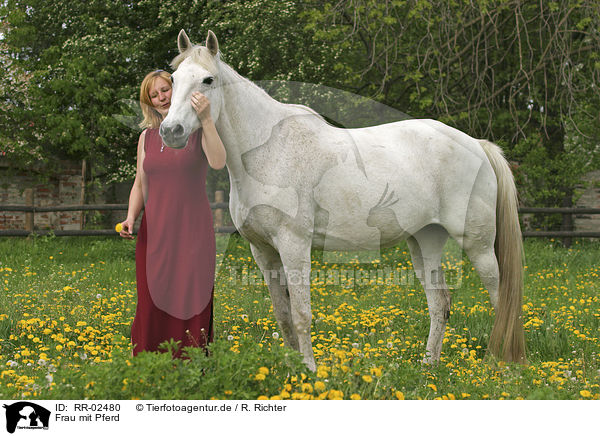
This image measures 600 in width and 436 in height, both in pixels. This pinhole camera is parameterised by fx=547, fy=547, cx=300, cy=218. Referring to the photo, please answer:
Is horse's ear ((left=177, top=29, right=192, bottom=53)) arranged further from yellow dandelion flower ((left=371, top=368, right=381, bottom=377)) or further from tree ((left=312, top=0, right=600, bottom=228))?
tree ((left=312, top=0, right=600, bottom=228))

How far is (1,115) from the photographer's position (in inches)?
476

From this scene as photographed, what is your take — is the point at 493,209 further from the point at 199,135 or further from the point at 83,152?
the point at 83,152

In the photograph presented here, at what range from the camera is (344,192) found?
11.9 ft

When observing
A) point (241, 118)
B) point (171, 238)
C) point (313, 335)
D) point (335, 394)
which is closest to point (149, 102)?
point (241, 118)

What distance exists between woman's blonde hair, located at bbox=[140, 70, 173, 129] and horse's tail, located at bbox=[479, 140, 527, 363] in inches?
102

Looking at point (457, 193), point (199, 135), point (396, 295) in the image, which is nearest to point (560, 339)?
point (457, 193)

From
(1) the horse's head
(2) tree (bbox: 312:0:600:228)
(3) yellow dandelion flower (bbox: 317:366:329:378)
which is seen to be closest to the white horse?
(1) the horse's head

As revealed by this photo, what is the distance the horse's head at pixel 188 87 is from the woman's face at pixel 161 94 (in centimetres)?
26

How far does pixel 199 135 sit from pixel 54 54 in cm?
1112

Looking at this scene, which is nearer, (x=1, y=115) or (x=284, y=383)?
(x=284, y=383)

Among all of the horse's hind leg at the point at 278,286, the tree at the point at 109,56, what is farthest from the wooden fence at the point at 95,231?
the horse's hind leg at the point at 278,286

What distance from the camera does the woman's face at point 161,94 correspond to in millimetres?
3459
